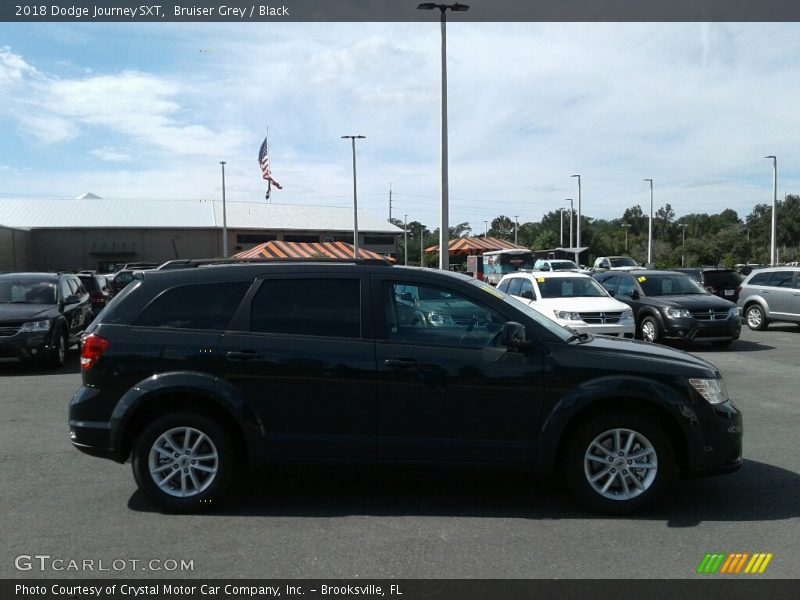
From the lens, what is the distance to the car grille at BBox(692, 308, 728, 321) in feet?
51.1

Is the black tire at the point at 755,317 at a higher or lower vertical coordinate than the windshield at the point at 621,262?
lower

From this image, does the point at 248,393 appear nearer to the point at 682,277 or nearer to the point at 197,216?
the point at 682,277

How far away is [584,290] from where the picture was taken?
15508mm

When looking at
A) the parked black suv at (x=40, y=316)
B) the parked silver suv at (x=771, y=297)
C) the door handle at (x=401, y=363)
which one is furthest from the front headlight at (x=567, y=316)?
the door handle at (x=401, y=363)

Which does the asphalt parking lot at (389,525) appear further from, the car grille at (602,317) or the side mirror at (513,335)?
the car grille at (602,317)

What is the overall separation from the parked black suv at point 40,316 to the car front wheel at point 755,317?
648 inches

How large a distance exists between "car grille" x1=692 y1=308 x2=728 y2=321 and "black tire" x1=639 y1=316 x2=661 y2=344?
80 cm

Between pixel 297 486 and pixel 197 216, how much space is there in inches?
2380

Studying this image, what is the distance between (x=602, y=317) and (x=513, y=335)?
933cm

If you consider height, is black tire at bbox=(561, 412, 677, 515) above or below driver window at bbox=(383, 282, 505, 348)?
below

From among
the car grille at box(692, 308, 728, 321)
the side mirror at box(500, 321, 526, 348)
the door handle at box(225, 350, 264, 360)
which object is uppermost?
the side mirror at box(500, 321, 526, 348)

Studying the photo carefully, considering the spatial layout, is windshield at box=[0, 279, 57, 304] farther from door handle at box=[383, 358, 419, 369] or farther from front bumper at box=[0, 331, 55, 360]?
door handle at box=[383, 358, 419, 369]

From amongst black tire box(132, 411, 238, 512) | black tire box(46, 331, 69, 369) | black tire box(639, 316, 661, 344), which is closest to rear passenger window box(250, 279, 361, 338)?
black tire box(132, 411, 238, 512)

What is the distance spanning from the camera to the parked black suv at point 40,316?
12.6 metres
